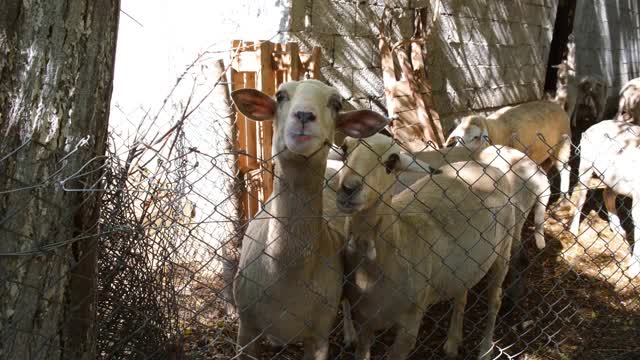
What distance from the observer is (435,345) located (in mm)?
4949

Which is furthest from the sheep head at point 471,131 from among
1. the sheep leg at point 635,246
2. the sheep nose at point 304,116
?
the sheep nose at point 304,116

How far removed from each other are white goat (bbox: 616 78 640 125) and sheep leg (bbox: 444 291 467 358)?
23.4 ft

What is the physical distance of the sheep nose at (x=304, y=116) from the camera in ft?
9.29

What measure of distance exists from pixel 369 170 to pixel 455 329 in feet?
6.32

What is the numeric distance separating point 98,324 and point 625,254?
599 cm

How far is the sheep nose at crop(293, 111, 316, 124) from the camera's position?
2.83 metres

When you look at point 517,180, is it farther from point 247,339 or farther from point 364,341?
point 247,339

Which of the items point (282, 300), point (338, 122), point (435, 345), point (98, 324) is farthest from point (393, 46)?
point (98, 324)

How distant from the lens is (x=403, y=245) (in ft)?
12.8

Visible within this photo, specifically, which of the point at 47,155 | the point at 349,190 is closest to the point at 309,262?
the point at 349,190

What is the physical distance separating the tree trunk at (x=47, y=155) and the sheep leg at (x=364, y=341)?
6.37 ft

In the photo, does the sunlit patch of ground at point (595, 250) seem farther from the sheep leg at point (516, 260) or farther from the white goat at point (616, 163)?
the sheep leg at point (516, 260)

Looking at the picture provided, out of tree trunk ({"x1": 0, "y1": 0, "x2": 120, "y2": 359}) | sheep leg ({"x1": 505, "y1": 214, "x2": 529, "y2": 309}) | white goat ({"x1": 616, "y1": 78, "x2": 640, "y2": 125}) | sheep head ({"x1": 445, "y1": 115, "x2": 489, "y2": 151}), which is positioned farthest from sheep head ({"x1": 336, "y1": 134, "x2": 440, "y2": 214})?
white goat ({"x1": 616, "y1": 78, "x2": 640, "y2": 125})

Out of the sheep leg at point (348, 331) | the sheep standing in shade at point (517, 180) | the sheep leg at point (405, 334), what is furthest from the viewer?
the sheep standing in shade at point (517, 180)
